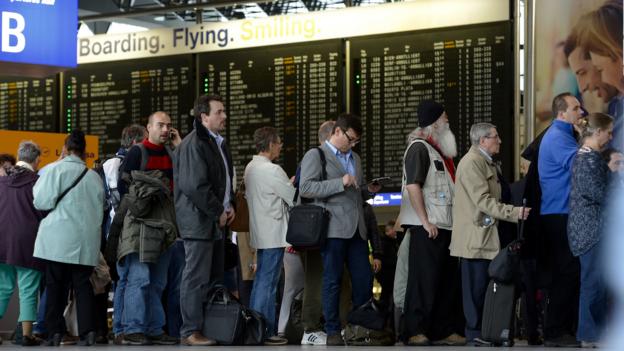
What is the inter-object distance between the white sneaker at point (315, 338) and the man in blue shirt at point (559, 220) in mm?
1487

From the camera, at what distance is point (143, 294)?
318 inches

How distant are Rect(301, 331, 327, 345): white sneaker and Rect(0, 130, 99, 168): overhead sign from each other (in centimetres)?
441

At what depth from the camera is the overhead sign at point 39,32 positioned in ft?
30.1

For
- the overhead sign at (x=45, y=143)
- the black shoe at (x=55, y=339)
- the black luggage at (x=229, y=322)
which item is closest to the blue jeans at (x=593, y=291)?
the black luggage at (x=229, y=322)

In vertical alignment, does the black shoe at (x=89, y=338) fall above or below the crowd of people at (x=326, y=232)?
below

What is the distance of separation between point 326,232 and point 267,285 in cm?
65

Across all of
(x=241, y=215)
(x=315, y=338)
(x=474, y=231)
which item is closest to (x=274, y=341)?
(x=315, y=338)

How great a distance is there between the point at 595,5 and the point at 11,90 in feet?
22.2

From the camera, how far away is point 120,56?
42.1ft

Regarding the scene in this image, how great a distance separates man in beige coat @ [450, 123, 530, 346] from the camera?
7.63 metres

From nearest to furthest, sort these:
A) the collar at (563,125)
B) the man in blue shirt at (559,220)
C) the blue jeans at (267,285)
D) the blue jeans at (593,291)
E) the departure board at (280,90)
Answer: the blue jeans at (593,291) < the man in blue shirt at (559,220) < the collar at (563,125) < the blue jeans at (267,285) < the departure board at (280,90)

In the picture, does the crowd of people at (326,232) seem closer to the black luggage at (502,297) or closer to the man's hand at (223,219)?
the man's hand at (223,219)

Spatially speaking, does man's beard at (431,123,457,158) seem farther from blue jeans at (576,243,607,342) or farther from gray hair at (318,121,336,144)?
blue jeans at (576,243,607,342)

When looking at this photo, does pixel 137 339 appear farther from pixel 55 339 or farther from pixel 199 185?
pixel 199 185
